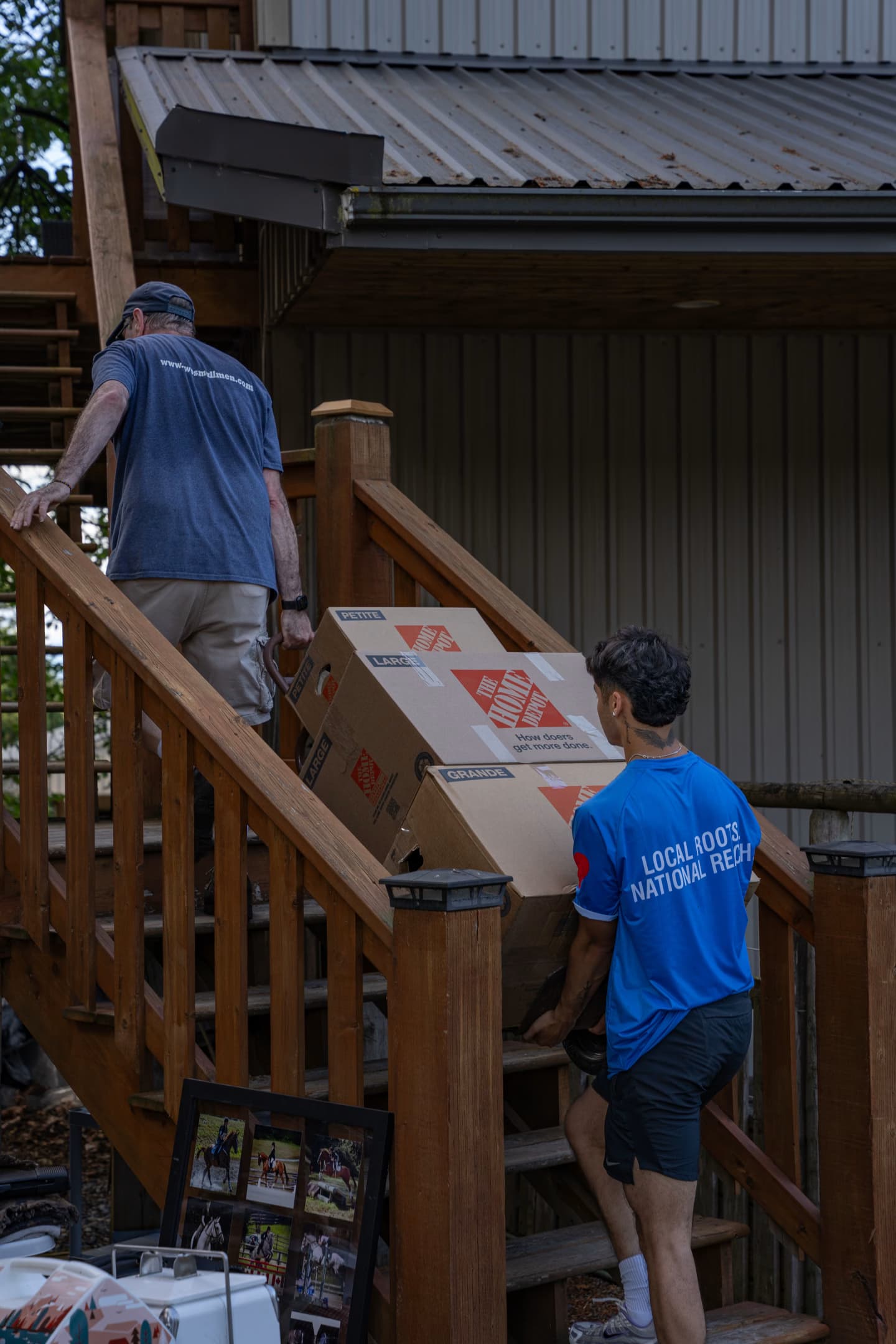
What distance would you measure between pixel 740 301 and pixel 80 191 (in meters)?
3.35

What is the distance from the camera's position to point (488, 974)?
111 inches

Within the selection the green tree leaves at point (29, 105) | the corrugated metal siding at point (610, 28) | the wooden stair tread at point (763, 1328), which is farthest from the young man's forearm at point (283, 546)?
the green tree leaves at point (29, 105)

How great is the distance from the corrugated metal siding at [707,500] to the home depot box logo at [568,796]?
145 inches

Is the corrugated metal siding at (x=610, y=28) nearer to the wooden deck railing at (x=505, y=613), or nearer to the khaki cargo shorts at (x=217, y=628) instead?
the wooden deck railing at (x=505, y=613)

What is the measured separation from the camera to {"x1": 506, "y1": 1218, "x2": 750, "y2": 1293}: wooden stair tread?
3.33 metres

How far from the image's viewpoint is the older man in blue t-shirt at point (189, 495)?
3.95 meters

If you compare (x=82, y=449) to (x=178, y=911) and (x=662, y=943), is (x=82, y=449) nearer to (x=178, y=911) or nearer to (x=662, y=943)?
(x=178, y=911)

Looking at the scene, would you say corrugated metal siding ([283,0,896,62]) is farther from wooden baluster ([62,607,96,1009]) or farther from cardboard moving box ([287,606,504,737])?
wooden baluster ([62,607,96,1009])

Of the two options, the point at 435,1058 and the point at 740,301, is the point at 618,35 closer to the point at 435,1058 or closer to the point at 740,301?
the point at 740,301

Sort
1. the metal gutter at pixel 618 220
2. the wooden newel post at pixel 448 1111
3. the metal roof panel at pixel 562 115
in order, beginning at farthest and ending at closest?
the metal roof panel at pixel 562 115, the metal gutter at pixel 618 220, the wooden newel post at pixel 448 1111

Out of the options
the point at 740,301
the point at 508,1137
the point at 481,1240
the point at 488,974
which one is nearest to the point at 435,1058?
the point at 488,974

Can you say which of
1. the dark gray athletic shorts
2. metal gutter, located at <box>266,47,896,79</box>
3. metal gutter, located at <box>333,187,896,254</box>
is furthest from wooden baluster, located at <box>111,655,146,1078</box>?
metal gutter, located at <box>266,47,896,79</box>

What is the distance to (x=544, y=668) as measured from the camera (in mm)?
3879

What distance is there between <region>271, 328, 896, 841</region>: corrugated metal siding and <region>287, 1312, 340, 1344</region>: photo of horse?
177 inches
